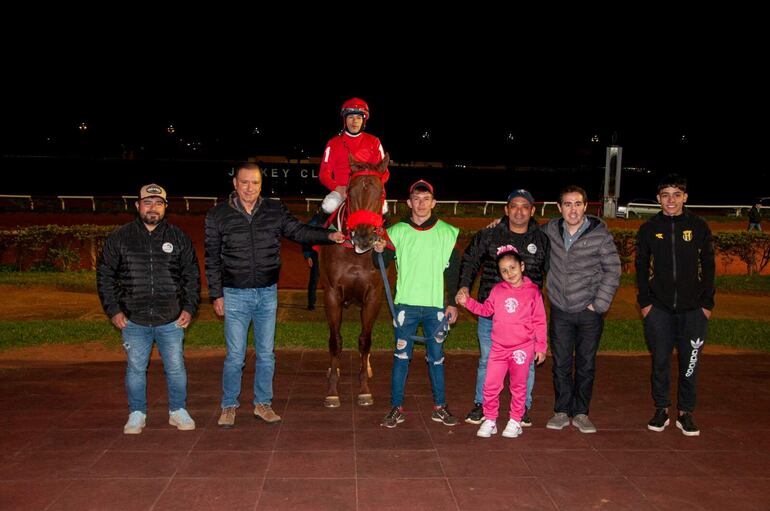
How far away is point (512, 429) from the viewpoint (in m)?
5.25

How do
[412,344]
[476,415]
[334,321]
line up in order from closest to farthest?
[412,344] < [476,415] < [334,321]

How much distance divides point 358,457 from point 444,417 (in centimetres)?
103

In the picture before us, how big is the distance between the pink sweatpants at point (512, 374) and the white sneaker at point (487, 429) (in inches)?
1.7

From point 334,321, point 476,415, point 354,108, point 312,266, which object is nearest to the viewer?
point 476,415

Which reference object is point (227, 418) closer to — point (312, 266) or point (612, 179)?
point (312, 266)

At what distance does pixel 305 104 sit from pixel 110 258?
42881 millimetres

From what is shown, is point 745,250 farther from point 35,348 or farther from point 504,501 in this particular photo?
point 35,348

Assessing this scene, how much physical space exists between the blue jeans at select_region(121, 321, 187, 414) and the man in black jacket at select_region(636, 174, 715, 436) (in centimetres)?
415

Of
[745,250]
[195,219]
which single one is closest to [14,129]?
[195,219]

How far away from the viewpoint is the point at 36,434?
519 cm

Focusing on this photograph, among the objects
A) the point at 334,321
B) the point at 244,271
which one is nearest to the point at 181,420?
the point at 244,271

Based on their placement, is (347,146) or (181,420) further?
(347,146)

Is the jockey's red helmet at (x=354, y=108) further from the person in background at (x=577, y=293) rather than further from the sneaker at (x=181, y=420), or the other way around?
the sneaker at (x=181, y=420)

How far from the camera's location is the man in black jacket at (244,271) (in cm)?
539
